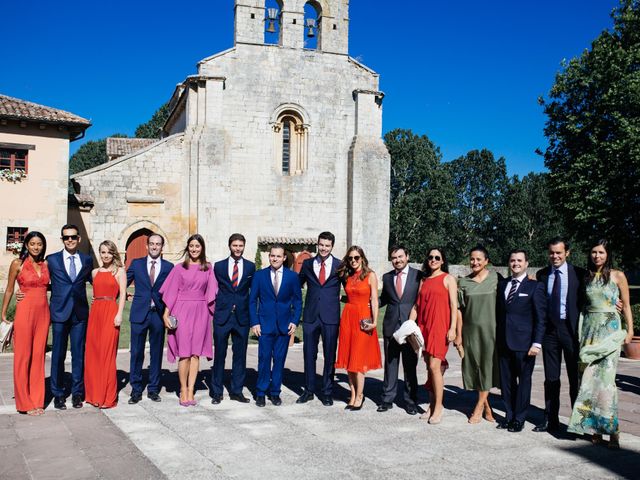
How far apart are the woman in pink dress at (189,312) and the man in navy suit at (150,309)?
9.5 inches

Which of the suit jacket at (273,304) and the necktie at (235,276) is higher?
the necktie at (235,276)

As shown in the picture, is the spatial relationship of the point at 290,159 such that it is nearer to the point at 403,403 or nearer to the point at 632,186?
the point at 632,186

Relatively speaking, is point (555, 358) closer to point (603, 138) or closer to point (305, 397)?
point (305, 397)

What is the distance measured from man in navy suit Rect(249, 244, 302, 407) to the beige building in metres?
17.7

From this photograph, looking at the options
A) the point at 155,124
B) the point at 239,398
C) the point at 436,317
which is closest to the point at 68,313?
the point at 239,398

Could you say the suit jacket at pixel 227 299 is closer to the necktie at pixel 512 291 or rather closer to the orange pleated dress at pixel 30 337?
the orange pleated dress at pixel 30 337

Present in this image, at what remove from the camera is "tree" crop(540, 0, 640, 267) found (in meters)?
22.6

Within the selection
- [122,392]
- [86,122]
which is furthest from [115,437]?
[86,122]

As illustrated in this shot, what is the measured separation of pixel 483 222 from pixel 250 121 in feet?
147

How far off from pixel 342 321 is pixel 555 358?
253 centimetres

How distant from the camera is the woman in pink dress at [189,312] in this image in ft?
25.5

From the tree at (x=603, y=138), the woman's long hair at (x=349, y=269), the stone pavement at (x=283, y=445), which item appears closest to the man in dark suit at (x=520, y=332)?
the stone pavement at (x=283, y=445)

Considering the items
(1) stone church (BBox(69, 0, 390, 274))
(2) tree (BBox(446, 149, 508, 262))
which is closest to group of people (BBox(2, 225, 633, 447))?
(1) stone church (BBox(69, 0, 390, 274))

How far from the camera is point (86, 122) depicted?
23.7m
